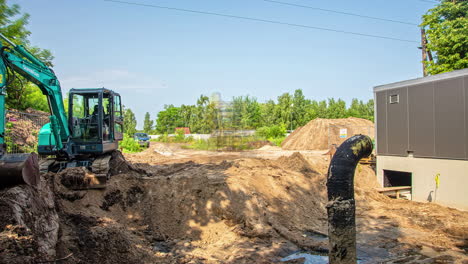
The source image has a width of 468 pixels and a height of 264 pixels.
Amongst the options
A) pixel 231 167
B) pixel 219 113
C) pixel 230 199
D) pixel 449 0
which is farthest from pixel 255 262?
pixel 219 113

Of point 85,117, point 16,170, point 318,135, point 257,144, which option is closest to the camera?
point 16,170

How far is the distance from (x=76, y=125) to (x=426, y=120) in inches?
468

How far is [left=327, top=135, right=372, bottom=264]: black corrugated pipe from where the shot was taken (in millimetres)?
3953

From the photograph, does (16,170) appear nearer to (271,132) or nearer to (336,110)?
(271,132)

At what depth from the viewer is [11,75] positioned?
7.97 m

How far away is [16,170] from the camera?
5.06m

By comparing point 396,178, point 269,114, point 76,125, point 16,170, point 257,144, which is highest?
point 269,114

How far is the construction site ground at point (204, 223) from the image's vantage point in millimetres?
5062

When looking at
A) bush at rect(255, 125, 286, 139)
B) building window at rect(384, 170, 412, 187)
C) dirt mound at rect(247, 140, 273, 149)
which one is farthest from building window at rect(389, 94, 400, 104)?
bush at rect(255, 125, 286, 139)

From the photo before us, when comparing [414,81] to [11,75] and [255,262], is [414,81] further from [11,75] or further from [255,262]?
[11,75]

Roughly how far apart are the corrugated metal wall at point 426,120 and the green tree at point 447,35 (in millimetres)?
8961

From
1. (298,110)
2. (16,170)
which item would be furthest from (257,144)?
(16,170)

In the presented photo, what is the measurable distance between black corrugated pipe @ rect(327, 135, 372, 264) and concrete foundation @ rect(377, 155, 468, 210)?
366 inches

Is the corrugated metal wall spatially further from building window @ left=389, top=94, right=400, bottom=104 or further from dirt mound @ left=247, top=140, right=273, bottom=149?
dirt mound @ left=247, top=140, right=273, bottom=149
